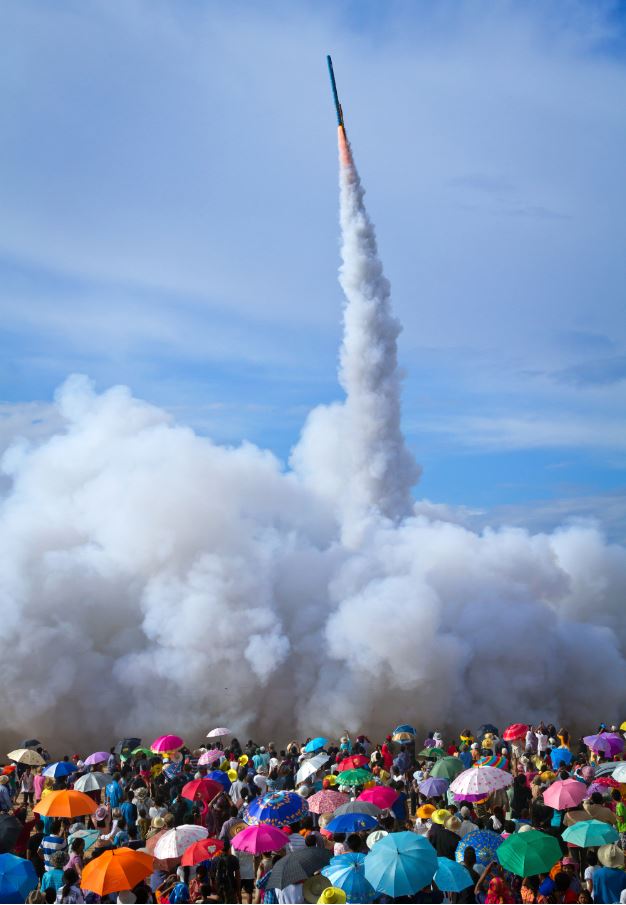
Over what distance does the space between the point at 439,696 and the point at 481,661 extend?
264 centimetres

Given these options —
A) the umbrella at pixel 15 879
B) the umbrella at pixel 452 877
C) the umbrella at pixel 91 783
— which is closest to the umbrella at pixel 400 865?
the umbrella at pixel 452 877

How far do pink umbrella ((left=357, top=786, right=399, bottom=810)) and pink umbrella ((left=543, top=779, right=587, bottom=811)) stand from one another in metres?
2.55

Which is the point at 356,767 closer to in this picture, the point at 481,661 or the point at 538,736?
the point at 538,736

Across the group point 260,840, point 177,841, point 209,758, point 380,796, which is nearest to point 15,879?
point 177,841

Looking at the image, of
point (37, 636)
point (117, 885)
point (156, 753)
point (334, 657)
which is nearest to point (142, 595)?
point (37, 636)

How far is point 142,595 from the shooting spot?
118 ft

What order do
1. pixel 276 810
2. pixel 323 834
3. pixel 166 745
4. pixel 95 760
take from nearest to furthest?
pixel 276 810 → pixel 323 834 → pixel 95 760 → pixel 166 745

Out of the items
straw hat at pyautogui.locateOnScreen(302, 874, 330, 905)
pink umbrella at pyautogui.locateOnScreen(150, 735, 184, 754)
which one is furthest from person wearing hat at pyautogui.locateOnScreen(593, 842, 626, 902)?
pink umbrella at pyautogui.locateOnScreen(150, 735, 184, 754)

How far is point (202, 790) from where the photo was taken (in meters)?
17.0

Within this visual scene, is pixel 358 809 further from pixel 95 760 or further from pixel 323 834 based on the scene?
pixel 95 760

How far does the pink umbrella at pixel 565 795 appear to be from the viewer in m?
14.9

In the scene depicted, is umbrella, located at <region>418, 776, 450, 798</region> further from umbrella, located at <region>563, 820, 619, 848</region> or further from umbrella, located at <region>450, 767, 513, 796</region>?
umbrella, located at <region>563, 820, 619, 848</region>

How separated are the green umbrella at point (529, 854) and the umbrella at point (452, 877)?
0.49 m

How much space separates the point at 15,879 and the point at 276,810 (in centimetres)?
422
